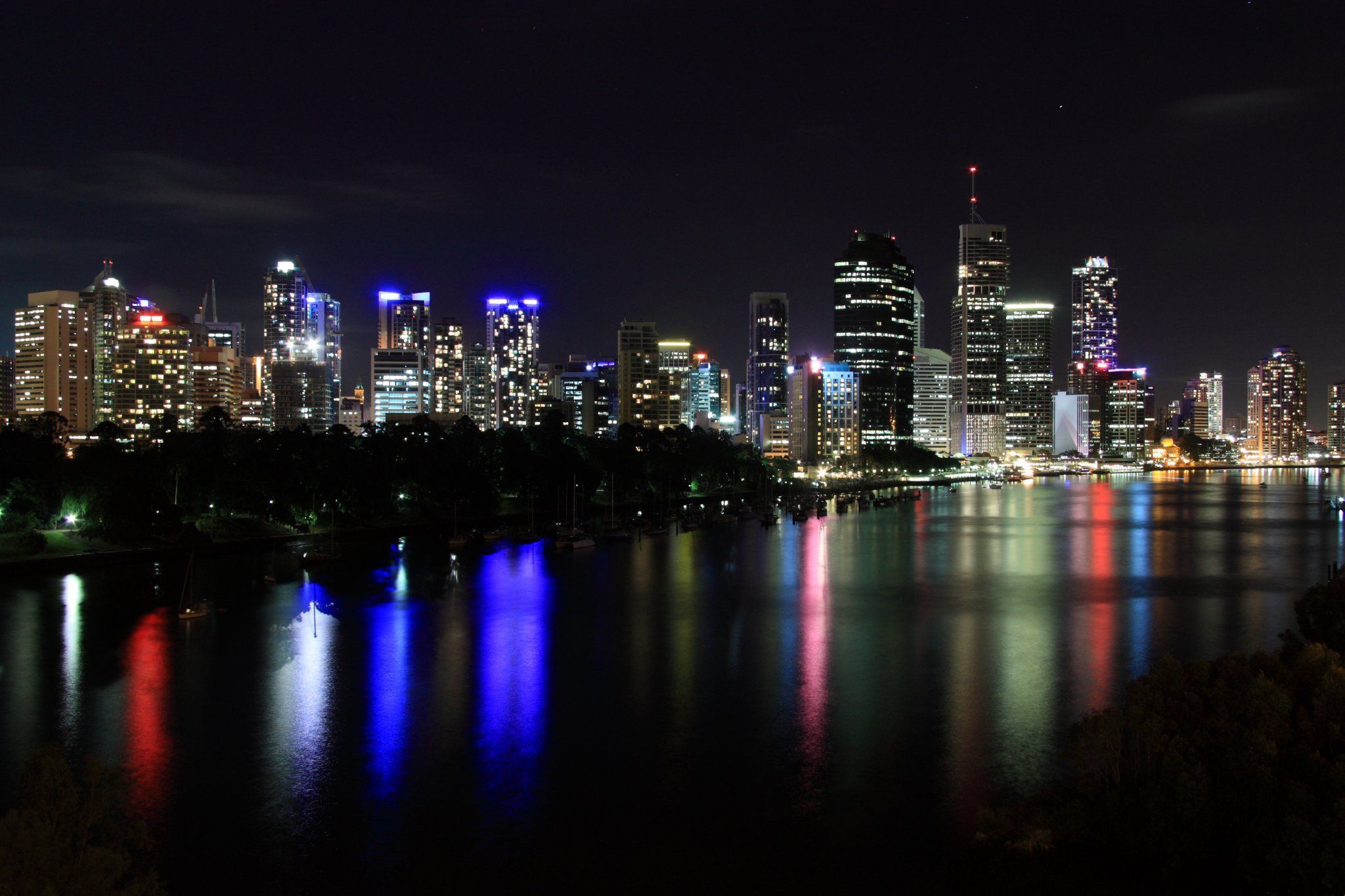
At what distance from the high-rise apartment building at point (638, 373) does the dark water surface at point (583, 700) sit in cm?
13633

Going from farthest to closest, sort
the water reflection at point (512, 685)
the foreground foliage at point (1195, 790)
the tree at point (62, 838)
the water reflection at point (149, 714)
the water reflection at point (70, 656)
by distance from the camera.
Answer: the water reflection at point (70, 656) < the water reflection at point (512, 685) < the water reflection at point (149, 714) < the foreground foliage at point (1195, 790) < the tree at point (62, 838)

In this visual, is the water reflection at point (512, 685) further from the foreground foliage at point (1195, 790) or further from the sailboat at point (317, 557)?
the foreground foliage at point (1195, 790)

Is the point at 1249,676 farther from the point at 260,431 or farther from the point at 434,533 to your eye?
the point at 260,431

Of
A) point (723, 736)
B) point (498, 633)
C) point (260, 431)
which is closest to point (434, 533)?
point (260, 431)

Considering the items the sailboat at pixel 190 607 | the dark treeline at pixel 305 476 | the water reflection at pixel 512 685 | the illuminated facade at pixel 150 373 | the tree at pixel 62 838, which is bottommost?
the water reflection at pixel 512 685

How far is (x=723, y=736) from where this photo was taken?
65.4 ft

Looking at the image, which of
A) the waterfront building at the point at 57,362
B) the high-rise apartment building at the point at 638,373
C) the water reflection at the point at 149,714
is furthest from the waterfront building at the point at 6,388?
the water reflection at the point at 149,714

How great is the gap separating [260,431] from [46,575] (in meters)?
29.6

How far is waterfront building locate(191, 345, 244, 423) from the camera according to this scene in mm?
153500

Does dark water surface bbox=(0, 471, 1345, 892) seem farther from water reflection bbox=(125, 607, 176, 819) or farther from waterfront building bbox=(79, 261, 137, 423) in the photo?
waterfront building bbox=(79, 261, 137, 423)

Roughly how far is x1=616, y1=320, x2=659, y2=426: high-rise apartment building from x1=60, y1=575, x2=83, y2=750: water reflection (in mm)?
141450

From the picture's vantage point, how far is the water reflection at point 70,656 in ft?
68.0

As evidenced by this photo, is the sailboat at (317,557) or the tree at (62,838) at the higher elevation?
the tree at (62,838)

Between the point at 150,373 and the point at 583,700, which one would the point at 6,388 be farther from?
the point at 583,700
